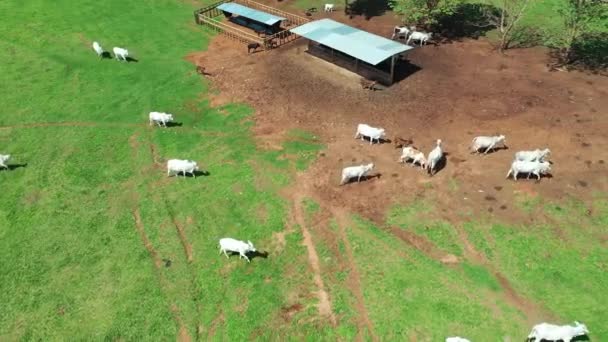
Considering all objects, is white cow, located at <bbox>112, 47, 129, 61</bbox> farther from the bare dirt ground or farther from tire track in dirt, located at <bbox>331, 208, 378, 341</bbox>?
tire track in dirt, located at <bbox>331, 208, 378, 341</bbox>

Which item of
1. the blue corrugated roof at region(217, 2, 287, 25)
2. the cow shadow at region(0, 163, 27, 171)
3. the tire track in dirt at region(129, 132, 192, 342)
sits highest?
the blue corrugated roof at region(217, 2, 287, 25)

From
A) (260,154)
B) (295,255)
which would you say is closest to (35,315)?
(295,255)

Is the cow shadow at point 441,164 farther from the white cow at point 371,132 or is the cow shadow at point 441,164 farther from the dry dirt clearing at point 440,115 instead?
the white cow at point 371,132

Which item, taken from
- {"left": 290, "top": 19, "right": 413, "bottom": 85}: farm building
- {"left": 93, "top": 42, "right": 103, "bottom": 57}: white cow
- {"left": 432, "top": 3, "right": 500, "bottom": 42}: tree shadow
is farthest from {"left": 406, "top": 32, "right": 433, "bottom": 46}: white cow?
{"left": 93, "top": 42, "right": 103, "bottom": 57}: white cow

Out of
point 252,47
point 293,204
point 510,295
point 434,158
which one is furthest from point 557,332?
point 252,47

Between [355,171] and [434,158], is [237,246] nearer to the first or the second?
[355,171]

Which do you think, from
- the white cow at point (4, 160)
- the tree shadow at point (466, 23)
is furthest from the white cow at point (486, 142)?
the white cow at point (4, 160)

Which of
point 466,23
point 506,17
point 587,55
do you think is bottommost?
point 587,55
